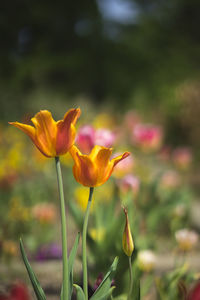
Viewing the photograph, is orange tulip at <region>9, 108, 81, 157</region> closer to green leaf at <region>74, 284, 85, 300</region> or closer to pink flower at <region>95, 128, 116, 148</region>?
green leaf at <region>74, 284, 85, 300</region>

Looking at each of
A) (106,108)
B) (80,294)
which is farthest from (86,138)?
(106,108)

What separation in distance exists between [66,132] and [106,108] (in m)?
9.61

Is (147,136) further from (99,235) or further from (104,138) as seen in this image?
(99,235)

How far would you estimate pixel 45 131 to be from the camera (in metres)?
0.91

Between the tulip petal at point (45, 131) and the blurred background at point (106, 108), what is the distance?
23.6 inches

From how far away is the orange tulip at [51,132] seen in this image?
90 cm

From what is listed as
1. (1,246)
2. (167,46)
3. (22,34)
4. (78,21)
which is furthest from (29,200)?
(167,46)

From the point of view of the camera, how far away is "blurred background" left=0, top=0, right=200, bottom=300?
246 cm

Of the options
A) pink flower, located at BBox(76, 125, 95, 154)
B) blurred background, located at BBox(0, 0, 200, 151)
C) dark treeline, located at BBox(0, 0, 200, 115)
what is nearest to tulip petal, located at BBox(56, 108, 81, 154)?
pink flower, located at BBox(76, 125, 95, 154)

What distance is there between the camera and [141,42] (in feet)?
49.2

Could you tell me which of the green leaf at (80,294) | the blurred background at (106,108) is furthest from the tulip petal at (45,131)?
the blurred background at (106,108)

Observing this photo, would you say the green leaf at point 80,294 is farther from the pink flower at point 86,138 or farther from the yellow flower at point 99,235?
the pink flower at point 86,138

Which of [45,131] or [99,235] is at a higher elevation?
[45,131]

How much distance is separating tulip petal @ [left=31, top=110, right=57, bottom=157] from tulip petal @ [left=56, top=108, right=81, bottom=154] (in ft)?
0.04
